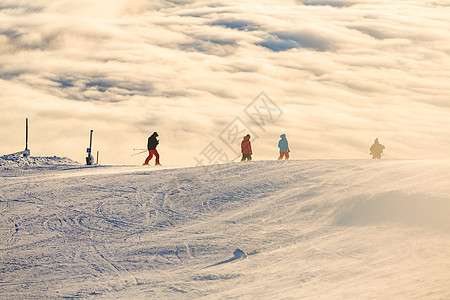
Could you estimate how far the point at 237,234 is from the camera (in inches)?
527

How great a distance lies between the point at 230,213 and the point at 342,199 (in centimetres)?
293

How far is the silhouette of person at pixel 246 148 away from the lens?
2488cm

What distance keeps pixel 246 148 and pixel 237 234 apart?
38.4ft

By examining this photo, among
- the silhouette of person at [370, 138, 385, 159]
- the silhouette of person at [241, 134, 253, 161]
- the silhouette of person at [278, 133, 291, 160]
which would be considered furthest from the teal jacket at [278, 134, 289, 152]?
the silhouette of person at [370, 138, 385, 159]

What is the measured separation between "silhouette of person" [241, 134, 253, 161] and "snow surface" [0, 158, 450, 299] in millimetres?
5185

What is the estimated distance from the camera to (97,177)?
67.1ft

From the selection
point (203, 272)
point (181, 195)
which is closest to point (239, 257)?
point (203, 272)

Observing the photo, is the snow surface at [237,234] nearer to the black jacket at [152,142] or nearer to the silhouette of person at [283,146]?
the black jacket at [152,142]

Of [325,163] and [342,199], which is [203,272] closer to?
[342,199]

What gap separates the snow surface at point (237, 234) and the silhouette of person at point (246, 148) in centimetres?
518

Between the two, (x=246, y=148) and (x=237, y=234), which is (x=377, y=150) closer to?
(x=246, y=148)

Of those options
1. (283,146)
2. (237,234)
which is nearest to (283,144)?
(283,146)

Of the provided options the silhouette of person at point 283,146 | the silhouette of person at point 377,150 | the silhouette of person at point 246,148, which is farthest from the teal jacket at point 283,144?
the silhouette of person at point 377,150

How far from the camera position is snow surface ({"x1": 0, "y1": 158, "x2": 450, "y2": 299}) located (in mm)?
10445
